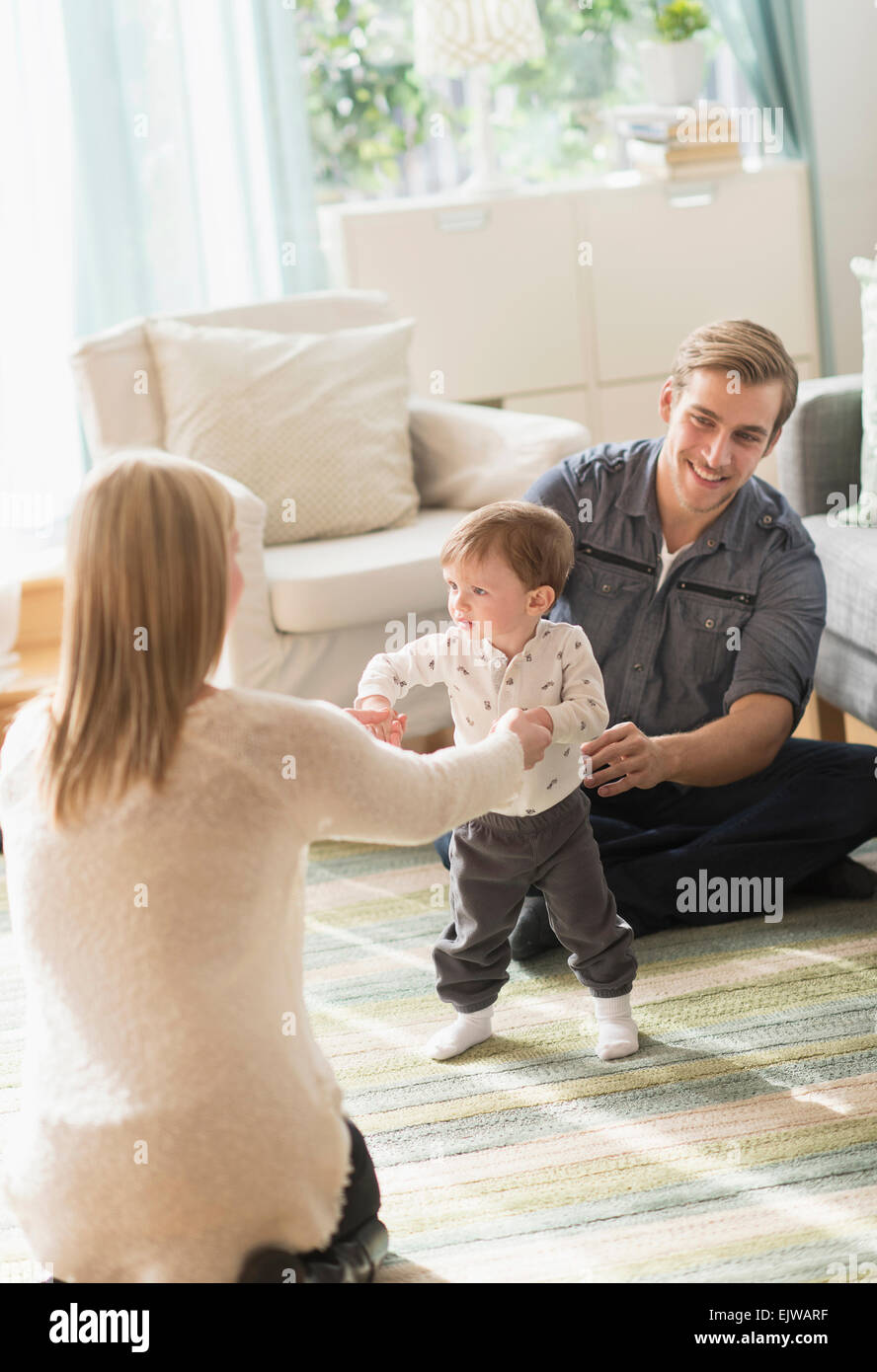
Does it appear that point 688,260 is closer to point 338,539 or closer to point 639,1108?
point 338,539

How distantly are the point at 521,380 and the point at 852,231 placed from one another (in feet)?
3.58

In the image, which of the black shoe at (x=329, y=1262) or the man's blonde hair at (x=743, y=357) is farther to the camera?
the man's blonde hair at (x=743, y=357)

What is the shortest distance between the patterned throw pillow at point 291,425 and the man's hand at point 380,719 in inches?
50.0

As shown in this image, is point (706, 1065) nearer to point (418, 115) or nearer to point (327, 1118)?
point (327, 1118)

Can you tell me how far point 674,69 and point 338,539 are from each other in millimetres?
1692

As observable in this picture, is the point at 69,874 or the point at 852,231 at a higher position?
the point at 852,231

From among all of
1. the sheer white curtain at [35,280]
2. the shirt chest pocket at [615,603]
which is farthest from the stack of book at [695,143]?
the shirt chest pocket at [615,603]

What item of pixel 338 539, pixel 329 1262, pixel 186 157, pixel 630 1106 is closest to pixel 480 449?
A: pixel 338 539

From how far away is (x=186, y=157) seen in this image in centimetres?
359

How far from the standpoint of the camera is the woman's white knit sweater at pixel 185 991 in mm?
1106

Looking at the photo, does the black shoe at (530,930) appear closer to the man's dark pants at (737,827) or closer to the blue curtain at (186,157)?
the man's dark pants at (737,827)
